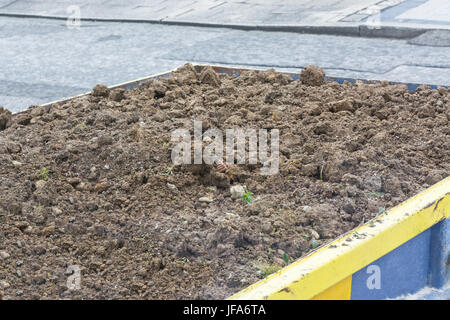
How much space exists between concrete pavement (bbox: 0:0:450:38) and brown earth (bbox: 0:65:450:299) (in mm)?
4417

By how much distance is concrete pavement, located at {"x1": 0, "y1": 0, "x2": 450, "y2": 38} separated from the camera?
898 cm

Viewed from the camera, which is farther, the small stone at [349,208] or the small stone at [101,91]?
the small stone at [101,91]

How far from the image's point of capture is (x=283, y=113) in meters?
4.30

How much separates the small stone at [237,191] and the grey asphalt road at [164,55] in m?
3.88

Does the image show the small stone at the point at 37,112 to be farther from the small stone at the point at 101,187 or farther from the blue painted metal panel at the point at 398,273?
the blue painted metal panel at the point at 398,273

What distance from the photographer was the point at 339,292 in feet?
8.57

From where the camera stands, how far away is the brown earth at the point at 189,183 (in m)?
2.84

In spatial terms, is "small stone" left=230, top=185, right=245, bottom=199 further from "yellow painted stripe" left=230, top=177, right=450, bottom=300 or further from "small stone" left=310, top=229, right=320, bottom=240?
"yellow painted stripe" left=230, top=177, right=450, bottom=300

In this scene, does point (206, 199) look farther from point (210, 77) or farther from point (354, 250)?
point (210, 77)

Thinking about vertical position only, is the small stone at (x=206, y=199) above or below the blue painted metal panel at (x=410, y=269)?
above

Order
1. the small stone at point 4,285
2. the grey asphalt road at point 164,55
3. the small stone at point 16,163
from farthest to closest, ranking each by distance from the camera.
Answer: the grey asphalt road at point 164,55
the small stone at point 16,163
the small stone at point 4,285

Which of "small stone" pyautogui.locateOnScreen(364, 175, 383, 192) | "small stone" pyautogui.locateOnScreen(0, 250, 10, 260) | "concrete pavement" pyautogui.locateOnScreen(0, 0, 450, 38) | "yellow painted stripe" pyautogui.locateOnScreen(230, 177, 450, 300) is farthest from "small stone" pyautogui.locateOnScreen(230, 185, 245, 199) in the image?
"concrete pavement" pyautogui.locateOnScreen(0, 0, 450, 38)

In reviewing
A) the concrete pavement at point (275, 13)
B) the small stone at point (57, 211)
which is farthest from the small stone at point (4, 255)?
the concrete pavement at point (275, 13)
